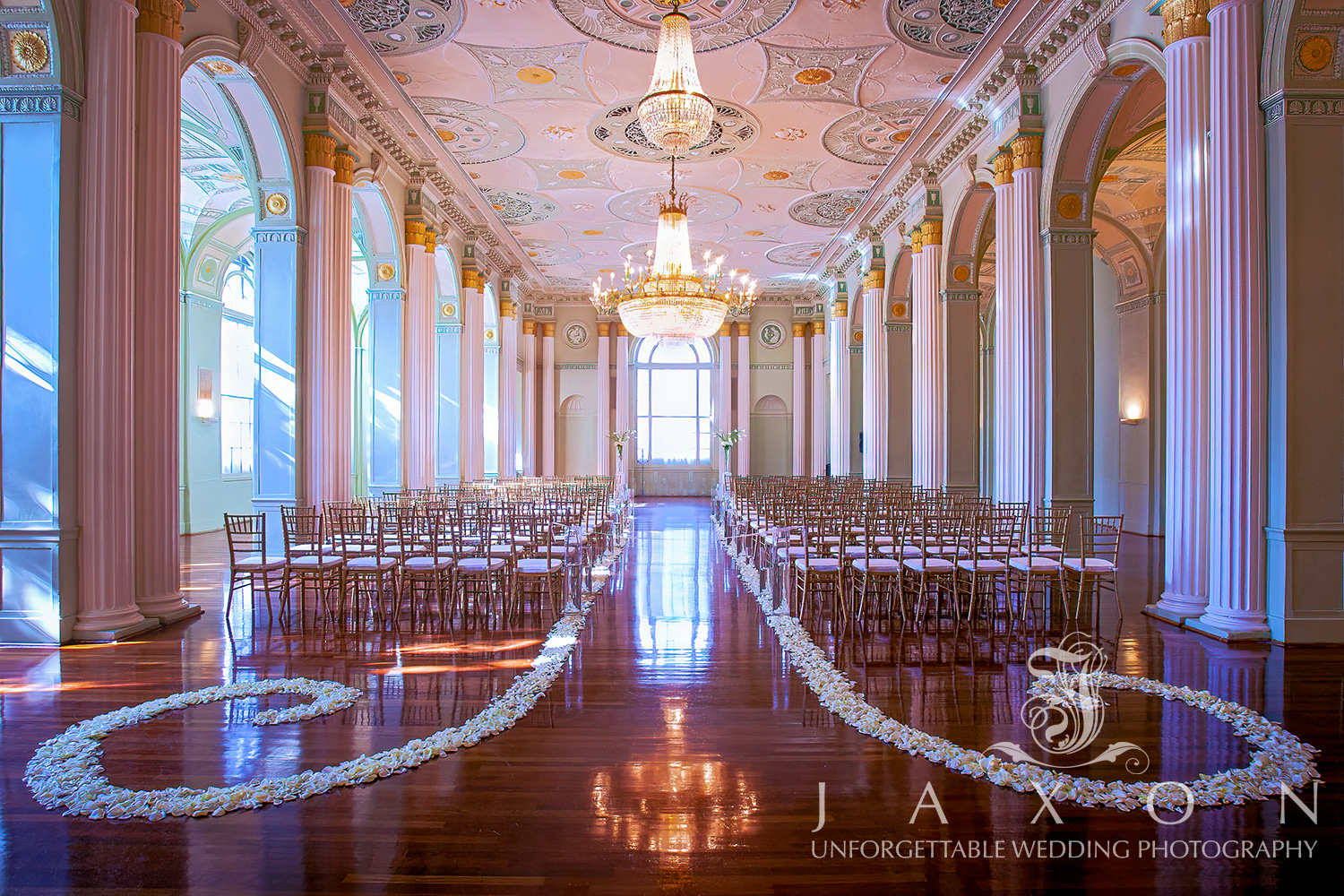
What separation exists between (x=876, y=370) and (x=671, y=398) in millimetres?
10704

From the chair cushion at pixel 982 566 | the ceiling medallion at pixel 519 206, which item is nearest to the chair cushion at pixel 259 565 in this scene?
the chair cushion at pixel 982 566

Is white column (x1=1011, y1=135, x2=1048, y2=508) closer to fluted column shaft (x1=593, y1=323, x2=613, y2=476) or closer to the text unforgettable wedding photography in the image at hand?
the text unforgettable wedding photography

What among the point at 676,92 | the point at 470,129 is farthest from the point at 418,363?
the point at 676,92

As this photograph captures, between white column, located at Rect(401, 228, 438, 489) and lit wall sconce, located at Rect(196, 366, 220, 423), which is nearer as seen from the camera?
white column, located at Rect(401, 228, 438, 489)

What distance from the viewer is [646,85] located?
1055cm

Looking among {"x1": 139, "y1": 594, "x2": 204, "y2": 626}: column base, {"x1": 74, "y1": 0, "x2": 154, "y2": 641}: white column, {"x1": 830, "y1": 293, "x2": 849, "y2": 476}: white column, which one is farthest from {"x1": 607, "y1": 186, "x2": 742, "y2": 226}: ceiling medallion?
{"x1": 139, "y1": 594, "x2": 204, "y2": 626}: column base

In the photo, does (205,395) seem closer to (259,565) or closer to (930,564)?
(259,565)

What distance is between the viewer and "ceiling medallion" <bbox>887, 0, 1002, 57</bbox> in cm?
849

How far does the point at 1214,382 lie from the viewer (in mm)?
6082

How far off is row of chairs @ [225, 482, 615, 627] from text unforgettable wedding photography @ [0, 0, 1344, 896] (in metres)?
0.10

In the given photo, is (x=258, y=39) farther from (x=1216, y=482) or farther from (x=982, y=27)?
(x=1216, y=482)

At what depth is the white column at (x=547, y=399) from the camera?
2558cm

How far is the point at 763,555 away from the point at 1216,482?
14.6 feet

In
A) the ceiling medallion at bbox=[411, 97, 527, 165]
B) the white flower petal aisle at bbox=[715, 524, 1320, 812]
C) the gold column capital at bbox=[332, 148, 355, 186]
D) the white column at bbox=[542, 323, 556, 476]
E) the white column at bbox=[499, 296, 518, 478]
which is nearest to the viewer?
the white flower petal aisle at bbox=[715, 524, 1320, 812]
